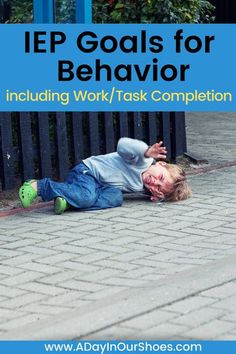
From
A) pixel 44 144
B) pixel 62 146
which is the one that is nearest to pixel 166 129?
pixel 62 146

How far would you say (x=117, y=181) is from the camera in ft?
24.4

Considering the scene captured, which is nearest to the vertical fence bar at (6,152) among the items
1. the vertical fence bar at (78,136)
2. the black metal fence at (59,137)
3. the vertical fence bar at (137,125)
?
the black metal fence at (59,137)

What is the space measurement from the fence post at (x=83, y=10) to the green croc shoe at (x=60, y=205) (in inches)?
76.3

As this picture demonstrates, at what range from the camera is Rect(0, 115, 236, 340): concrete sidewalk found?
4.74 metres

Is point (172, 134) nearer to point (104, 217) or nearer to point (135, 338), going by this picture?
point (104, 217)

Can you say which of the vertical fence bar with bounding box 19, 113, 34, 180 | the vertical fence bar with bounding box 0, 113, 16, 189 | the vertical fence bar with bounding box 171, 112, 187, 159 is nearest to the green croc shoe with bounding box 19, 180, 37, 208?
the vertical fence bar with bounding box 0, 113, 16, 189

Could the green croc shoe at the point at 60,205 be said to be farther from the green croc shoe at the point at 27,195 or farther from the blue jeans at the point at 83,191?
the green croc shoe at the point at 27,195

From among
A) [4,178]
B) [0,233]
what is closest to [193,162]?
[4,178]

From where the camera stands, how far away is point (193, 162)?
9.27 m

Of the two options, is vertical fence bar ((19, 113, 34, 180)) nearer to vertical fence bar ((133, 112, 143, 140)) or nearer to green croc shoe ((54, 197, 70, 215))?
green croc shoe ((54, 197, 70, 215))

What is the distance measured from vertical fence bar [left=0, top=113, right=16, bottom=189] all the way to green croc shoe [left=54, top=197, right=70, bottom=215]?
2.78 feet

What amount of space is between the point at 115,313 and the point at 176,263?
3.37ft

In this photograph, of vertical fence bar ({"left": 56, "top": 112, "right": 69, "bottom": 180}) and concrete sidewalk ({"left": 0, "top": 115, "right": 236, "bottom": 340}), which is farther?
vertical fence bar ({"left": 56, "top": 112, "right": 69, "bottom": 180})

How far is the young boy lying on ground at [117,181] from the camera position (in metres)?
7.20
